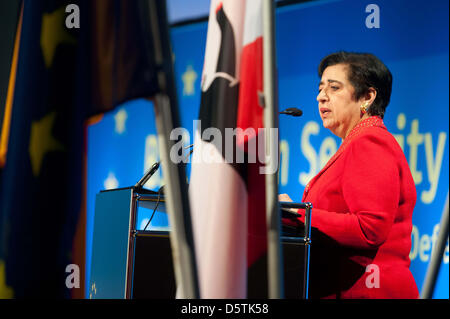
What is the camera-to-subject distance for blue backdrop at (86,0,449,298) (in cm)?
343

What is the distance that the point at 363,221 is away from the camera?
6.57 feet

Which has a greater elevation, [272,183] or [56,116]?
[56,116]

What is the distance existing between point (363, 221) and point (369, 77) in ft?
2.28

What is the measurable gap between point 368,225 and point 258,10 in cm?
91

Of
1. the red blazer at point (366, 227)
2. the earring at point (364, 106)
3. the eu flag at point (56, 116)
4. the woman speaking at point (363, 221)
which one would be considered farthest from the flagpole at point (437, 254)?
the earring at point (364, 106)

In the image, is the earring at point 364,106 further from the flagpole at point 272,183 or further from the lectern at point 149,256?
the flagpole at point 272,183

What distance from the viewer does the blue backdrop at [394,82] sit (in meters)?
3.43

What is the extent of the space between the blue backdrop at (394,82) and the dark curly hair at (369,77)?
121 cm

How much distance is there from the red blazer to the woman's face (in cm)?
22

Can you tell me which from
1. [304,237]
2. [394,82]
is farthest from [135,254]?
[394,82]

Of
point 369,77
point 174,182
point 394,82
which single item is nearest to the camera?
point 174,182

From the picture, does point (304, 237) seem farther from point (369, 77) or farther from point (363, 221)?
point (369, 77)

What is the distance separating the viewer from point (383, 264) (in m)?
2.07

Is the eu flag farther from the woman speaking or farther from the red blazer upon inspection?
the red blazer
